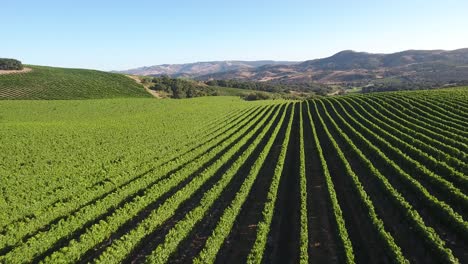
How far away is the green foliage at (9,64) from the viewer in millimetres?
94056

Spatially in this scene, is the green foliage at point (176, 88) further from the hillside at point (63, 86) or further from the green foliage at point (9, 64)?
the green foliage at point (9, 64)

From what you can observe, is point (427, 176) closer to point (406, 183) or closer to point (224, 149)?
point (406, 183)

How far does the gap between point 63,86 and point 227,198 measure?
7863cm

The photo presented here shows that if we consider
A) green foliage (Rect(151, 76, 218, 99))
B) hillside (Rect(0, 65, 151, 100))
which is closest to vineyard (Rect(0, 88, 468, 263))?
hillside (Rect(0, 65, 151, 100))

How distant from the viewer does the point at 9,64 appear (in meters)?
95.1

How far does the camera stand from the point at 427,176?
73.6 feet

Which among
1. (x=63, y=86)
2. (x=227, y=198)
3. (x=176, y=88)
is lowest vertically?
(x=227, y=198)

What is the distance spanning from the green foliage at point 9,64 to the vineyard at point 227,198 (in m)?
67.7

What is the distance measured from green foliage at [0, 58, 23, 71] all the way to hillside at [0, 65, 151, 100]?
12.1 ft

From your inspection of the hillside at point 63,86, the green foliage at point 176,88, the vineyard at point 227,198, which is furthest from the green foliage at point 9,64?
the vineyard at point 227,198

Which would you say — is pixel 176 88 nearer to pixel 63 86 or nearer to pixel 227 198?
pixel 63 86

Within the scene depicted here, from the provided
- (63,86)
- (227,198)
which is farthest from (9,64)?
(227,198)

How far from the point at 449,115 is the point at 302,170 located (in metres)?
27.3

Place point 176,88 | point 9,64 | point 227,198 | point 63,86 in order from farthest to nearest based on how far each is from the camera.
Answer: point 176,88 < point 9,64 < point 63,86 < point 227,198
